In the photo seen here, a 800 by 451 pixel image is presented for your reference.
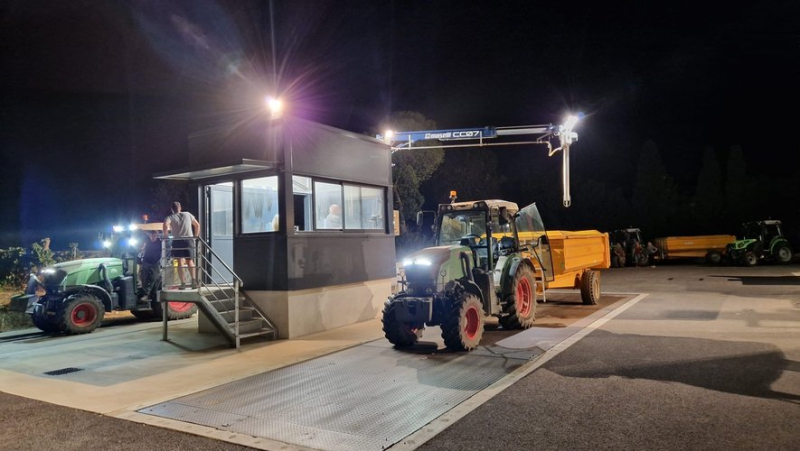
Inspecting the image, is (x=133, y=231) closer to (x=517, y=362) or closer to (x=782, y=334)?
(x=517, y=362)

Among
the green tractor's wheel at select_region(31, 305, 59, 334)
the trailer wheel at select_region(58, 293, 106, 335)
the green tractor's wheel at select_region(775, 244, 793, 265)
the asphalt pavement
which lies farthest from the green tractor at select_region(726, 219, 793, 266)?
the green tractor's wheel at select_region(31, 305, 59, 334)

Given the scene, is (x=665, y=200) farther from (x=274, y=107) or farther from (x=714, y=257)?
(x=274, y=107)

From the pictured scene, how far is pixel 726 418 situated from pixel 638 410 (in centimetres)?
Result: 72

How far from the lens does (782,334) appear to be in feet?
27.1

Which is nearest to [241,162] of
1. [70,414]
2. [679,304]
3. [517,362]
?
[70,414]

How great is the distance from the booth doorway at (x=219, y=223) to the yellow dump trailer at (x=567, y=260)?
645 centimetres

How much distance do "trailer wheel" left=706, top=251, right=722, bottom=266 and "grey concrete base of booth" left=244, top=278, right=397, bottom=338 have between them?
22.1 metres

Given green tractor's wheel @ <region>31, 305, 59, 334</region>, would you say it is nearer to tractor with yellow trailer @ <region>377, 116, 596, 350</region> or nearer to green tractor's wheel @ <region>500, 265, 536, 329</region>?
tractor with yellow trailer @ <region>377, 116, 596, 350</region>

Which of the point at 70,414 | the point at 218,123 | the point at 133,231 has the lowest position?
the point at 70,414

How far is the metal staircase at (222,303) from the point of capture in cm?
876

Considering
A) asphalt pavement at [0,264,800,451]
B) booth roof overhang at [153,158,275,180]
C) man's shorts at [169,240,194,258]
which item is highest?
booth roof overhang at [153,158,275,180]

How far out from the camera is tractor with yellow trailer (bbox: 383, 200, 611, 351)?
7793 mm

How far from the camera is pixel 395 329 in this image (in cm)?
809

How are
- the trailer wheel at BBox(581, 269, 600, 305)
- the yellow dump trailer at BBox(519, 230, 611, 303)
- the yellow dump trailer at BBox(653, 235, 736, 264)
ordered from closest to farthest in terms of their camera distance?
the yellow dump trailer at BBox(519, 230, 611, 303), the trailer wheel at BBox(581, 269, 600, 305), the yellow dump trailer at BBox(653, 235, 736, 264)
